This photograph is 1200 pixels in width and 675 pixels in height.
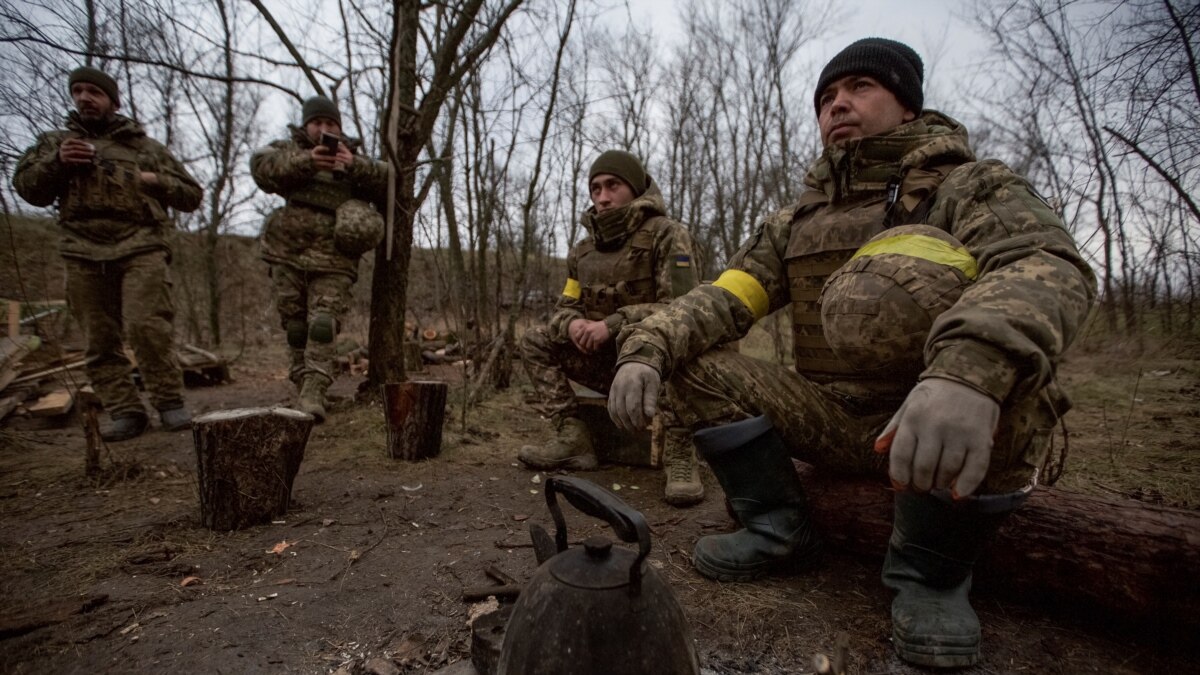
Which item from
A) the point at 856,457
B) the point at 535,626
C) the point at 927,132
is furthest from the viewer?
the point at 856,457

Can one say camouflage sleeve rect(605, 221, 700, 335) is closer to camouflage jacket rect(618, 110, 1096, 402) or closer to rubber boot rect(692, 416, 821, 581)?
camouflage jacket rect(618, 110, 1096, 402)

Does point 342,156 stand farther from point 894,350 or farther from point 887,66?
point 894,350

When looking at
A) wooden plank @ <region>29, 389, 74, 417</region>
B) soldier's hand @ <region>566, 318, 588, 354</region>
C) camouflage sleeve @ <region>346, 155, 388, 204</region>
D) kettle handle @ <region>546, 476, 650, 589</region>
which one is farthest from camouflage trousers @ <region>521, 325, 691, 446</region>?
wooden plank @ <region>29, 389, 74, 417</region>

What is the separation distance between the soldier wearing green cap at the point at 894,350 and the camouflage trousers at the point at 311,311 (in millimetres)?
3296

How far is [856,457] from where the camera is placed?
194 cm

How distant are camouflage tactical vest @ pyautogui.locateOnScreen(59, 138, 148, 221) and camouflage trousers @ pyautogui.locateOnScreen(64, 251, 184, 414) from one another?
324 mm

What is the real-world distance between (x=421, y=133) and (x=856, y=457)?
418 cm

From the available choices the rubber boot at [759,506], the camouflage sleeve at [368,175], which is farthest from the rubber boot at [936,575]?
the camouflage sleeve at [368,175]

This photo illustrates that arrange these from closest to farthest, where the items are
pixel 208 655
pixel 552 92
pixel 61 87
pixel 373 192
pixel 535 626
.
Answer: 1. pixel 535 626
2. pixel 208 655
3. pixel 61 87
4. pixel 373 192
5. pixel 552 92

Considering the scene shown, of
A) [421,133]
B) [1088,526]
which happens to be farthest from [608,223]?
[1088,526]

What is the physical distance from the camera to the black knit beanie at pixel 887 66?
1883 mm

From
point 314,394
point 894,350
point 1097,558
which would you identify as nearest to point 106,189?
point 314,394

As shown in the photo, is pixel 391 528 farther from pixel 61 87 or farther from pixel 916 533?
pixel 61 87

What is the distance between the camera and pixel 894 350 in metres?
1.49
